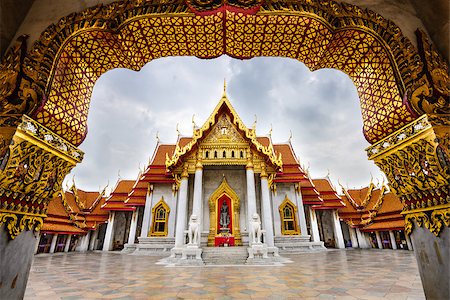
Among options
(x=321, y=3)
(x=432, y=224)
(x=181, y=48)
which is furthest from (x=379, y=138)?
(x=181, y=48)

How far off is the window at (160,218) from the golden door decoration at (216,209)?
2.98 meters

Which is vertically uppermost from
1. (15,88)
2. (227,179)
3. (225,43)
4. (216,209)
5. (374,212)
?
(227,179)

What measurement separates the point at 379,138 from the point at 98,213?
19.9 meters

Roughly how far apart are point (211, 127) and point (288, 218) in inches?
278

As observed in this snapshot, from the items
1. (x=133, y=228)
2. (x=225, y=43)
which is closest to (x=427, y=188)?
(x=225, y=43)

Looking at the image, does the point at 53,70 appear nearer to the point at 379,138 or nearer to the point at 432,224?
the point at 379,138

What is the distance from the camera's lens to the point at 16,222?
200cm

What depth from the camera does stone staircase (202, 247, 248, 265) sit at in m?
8.59

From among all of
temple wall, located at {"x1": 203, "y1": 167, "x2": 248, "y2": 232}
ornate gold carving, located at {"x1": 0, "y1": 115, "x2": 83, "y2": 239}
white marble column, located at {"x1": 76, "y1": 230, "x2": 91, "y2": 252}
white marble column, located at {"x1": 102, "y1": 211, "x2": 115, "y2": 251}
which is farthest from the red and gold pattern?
white marble column, located at {"x1": 76, "y1": 230, "x2": 91, "y2": 252}

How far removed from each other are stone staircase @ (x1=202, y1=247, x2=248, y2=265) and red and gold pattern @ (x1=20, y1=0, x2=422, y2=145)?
7620mm

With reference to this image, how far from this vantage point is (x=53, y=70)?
7.48ft

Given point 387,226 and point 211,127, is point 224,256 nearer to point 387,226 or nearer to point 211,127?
point 211,127

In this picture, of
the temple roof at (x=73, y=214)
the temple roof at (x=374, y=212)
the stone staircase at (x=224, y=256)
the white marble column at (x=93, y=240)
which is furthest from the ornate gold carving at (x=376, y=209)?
the white marble column at (x=93, y=240)

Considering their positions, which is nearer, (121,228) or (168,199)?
(168,199)
